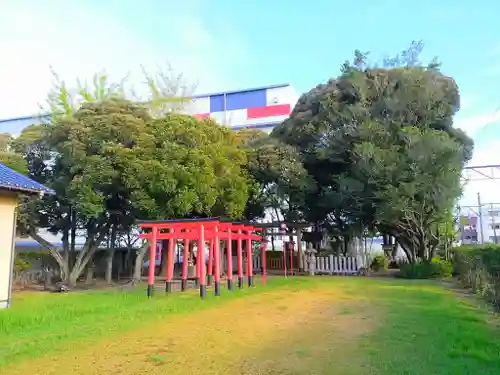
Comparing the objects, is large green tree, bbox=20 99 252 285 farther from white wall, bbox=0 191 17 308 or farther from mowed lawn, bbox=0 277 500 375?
mowed lawn, bbox=0 277 500 375

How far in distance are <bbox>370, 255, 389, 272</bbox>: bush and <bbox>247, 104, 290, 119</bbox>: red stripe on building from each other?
48.7 feet

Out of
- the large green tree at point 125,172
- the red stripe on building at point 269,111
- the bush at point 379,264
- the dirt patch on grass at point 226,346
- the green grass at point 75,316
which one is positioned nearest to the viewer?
the dirt patch on grass at point 226,346

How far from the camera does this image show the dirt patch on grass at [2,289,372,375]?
5.07 metres

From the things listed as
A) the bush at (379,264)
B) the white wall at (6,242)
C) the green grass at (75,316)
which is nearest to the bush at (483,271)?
the green grass at (75,316)

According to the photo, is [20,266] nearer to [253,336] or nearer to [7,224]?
[7,224]

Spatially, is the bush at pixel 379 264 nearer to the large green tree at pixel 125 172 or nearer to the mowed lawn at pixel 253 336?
the large green tree at pixel 125 172

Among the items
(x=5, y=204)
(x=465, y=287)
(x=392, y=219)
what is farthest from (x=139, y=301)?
(x=392, y=219)

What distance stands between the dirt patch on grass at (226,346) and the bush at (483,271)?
108 inches

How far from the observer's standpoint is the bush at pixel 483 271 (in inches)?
359

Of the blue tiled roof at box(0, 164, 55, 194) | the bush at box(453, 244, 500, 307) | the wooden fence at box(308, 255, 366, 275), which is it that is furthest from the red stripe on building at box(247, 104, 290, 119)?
the blue tiled roof at box(0, 164, 55, 194)

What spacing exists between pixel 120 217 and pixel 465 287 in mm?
12833

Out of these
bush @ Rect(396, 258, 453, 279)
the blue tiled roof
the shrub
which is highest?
the blue tiled roof

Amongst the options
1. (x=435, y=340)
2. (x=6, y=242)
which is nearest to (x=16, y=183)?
(x=6, y=242)

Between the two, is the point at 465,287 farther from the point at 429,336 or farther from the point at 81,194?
the point at 81,194
